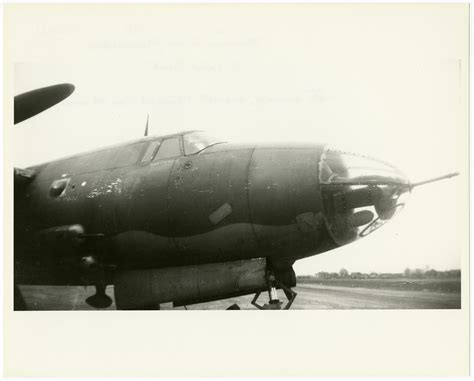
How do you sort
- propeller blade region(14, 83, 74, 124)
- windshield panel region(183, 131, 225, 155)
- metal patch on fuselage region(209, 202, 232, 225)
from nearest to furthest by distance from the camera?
metal patch on fuselage region(209, 202, 232, 225) → windshield panel region(183, 131, 225, 155) → propeller blade region(14, 83, 74, 124)

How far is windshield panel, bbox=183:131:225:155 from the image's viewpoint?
5684 mm

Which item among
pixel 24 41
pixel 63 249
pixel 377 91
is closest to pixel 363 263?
pixel 377 91

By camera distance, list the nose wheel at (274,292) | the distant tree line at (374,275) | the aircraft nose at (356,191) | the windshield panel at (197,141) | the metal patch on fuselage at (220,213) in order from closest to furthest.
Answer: the aircraft nose at (356,191) < the metal patch on fuselage at (220,213) < the nose wheel at (274,292) < the windshield panel at (197,141) < the distant tree line at (374,275)

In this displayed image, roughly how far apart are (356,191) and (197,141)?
79.2 inches

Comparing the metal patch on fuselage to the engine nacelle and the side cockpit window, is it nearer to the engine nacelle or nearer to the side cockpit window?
the engine nacelle

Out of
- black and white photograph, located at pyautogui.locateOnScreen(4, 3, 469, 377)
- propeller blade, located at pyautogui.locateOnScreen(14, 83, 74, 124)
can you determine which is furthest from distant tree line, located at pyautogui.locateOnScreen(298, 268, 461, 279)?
propeller blade, located at pyautogui.locateOnScreen(14, 83, 74, 124)

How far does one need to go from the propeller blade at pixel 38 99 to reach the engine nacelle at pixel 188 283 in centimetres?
262

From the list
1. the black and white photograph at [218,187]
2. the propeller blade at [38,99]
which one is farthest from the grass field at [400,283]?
the propeller blade at [38,99]

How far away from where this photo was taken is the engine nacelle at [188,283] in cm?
509

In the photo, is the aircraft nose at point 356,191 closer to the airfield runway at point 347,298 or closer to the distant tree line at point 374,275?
the airfield runway at point 347,298

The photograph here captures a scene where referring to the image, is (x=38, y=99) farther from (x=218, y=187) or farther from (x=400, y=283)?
(x=400, y=283)

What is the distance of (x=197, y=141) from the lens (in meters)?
5.79

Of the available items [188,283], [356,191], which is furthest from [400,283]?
[188,283]

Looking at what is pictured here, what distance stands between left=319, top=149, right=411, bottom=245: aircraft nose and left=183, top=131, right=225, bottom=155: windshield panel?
57.7 inches
